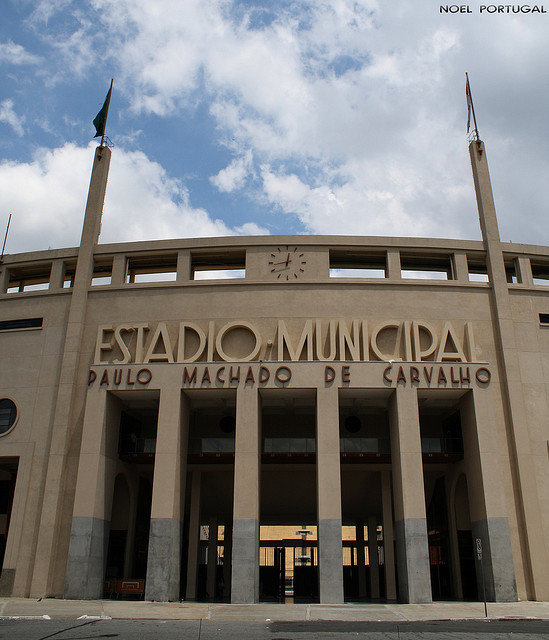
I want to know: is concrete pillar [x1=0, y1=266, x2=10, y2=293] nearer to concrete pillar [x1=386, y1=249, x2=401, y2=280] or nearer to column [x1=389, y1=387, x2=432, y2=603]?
concrete pillar [x1=386, y1=249, x2=401, y2=280]

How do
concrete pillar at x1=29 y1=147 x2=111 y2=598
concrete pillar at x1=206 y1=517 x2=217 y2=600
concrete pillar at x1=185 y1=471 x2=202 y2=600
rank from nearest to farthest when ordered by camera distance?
1. concrete pillar at x1=29 y1=147 x2=111 y2=598
2. concrete pillar at x1=185 y1=471 x2=202 y2=600
3. concrete pillar at x1=206 y1=517 x2=217 y2=600

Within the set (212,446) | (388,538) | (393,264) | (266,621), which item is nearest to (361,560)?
(388,538)

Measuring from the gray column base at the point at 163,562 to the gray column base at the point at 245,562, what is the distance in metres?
2.68

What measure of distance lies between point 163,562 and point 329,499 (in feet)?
25.7

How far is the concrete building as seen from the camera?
2666cm

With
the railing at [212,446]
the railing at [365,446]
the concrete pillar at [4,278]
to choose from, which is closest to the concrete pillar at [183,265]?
the railing at [212,446]

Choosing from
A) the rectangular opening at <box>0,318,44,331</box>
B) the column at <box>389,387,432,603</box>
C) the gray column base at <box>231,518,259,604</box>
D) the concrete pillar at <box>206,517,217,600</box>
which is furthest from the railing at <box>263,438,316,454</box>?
the rectangular opening at <box>0,318,44,331</box>

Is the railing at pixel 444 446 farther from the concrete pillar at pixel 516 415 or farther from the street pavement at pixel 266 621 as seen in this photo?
the street pavement at pixel 266 621

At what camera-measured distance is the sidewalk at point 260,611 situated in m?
19.4

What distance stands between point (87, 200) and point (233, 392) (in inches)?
601

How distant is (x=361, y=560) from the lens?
3909 cm

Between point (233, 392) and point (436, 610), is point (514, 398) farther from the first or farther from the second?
point (233, 392)

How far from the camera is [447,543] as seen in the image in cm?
3195

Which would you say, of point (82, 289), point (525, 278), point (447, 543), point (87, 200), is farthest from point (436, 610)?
point (87, 200)
